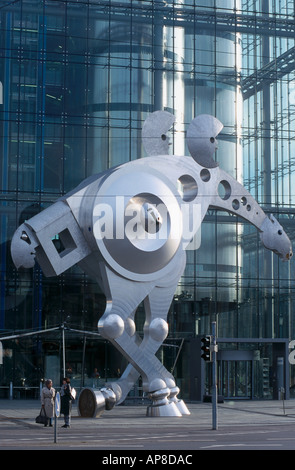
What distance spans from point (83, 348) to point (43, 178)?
8.12m

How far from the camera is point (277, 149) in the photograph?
46.4m

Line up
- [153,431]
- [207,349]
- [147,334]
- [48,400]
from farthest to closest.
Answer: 1. [147,334]
2. [207,349]
3. [48,400]
4. [153,431]

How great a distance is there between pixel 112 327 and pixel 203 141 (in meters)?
6.80

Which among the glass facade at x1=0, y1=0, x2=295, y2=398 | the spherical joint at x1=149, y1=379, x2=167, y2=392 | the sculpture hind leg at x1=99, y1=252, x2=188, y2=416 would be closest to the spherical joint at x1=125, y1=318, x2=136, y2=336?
the sculpture hind leg at x1=99, y1=252, x2=188, y2=416

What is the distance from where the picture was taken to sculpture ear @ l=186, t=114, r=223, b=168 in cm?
2875

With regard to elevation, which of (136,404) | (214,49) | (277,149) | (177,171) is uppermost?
(214,49)

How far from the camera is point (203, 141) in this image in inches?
1131

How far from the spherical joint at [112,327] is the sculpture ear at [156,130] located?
6.06 m

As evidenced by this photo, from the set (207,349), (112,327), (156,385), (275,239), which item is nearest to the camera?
(207,349)

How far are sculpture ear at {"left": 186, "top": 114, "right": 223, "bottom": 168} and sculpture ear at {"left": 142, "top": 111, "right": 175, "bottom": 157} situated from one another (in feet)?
2.74

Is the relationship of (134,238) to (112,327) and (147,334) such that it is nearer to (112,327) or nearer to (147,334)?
(112,327)

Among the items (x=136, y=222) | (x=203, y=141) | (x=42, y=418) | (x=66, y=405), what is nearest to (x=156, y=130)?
(x=203, y=141)

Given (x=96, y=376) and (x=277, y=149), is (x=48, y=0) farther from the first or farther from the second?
(x=96, y=376)
